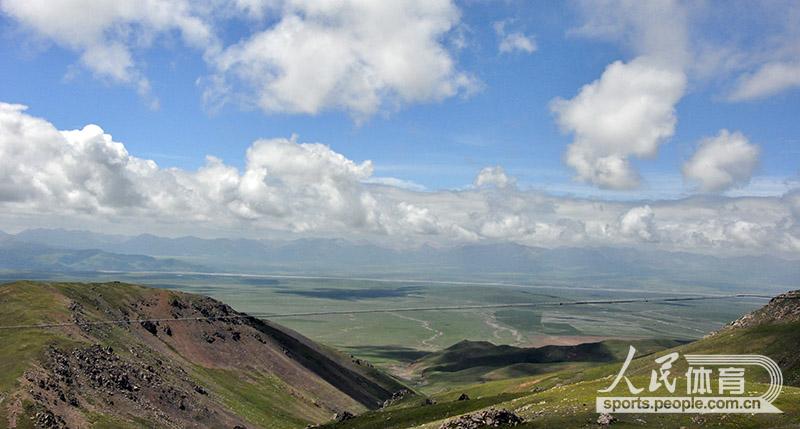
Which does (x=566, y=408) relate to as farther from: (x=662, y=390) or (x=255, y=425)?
(x=255, y=425)

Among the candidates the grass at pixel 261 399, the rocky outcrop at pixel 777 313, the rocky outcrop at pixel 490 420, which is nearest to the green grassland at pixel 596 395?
the rocky outcrop at pixel 490 420

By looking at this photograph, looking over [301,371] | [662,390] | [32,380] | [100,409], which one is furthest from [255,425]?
[662,390]

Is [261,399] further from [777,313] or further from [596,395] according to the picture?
[777,313]

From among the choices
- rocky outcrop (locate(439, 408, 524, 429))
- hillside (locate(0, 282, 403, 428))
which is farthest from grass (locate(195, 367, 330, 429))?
rocky outcrop (locate(439, 408, 524, 429))

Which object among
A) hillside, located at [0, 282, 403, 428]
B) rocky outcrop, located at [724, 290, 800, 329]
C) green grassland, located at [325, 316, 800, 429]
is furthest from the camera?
rocky outcrop, located at [724, 290, 800, 329]

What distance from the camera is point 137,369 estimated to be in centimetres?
12412

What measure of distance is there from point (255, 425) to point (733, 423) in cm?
10960

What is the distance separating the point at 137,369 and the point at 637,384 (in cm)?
10604

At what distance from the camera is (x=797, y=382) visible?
3991 inches

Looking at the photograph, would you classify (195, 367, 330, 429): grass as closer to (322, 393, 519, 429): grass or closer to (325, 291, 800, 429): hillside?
(325, 291, 800, 429): hillside

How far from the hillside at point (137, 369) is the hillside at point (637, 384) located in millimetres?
37047

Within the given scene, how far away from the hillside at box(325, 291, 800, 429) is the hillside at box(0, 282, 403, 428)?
3705 centimetres

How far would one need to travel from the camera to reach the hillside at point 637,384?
5062cm

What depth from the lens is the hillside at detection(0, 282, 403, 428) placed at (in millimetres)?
98625
